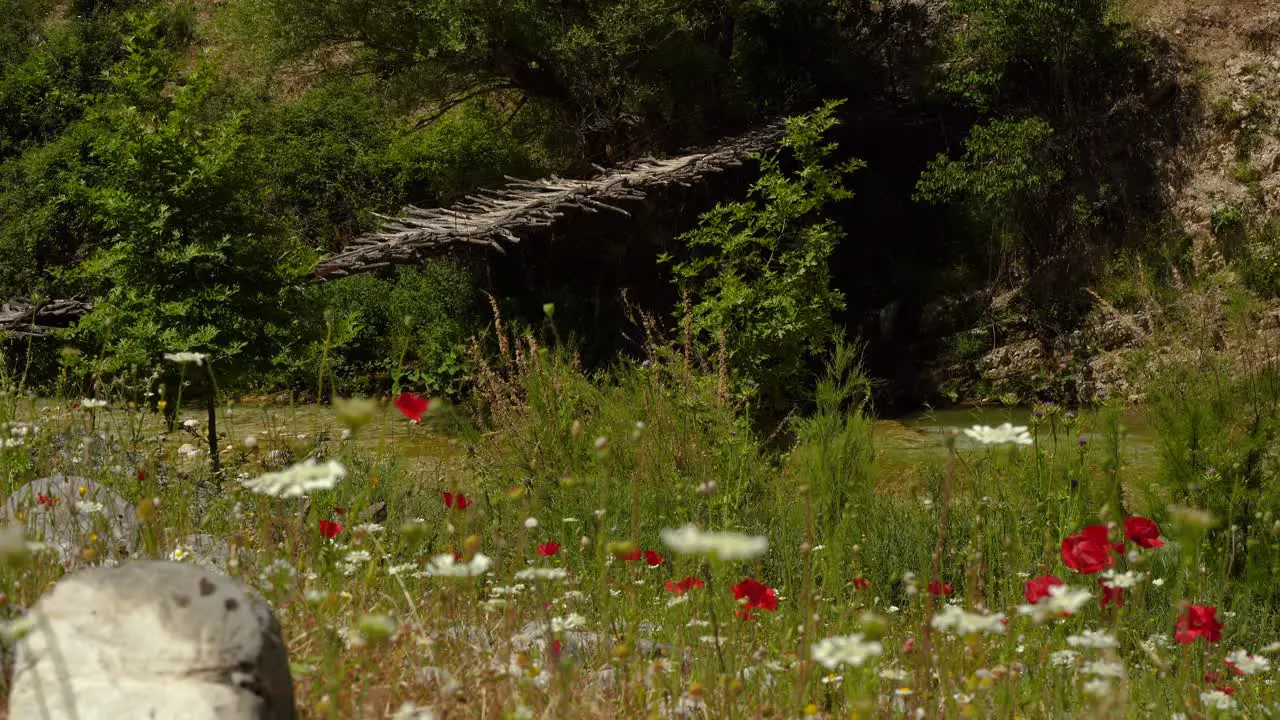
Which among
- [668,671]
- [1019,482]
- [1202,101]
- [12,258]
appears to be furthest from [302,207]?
[668,671]

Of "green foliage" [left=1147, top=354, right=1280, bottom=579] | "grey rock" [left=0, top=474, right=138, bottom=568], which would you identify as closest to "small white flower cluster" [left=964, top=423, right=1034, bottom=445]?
"grey rock" [left=0, top=474, right=138, bottom=568]

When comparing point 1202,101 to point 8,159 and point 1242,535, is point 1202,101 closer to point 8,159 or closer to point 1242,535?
point 1242,535

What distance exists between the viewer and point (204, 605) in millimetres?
1495

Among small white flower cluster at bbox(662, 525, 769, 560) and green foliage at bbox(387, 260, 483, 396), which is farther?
green foliage at bbox(387, 260, 483, 396)

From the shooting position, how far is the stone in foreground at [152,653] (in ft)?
4.58

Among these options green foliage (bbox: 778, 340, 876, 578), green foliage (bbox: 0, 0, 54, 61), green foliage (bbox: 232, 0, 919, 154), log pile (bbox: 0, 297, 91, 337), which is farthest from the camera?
green foliage (bbox: 0, 0, 54, 61)

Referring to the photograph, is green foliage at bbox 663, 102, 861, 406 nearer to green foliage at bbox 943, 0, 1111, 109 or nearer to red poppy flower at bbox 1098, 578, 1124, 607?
green foliage at bbox 943, 0, 1111, 109

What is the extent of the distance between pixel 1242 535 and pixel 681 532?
14.0 ft

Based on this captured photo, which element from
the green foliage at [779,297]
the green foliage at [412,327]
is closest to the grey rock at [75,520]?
the green foliage at [779,297]

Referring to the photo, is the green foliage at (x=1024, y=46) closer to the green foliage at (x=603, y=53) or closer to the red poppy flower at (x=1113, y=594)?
the green foliage at (x=603, y=53)

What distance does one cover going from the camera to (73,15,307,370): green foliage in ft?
22.2

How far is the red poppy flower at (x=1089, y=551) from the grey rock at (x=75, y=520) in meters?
1.96

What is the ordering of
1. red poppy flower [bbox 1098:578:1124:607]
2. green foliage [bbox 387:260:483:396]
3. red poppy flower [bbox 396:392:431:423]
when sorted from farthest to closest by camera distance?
1. green foliage [bbox 387:260:483:396]
2. red poppy flower [bbox 396:392:431:423]
3. red poppy flower [bbox 1098:578:1124:607]

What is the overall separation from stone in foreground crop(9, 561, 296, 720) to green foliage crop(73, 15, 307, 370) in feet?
18.1
